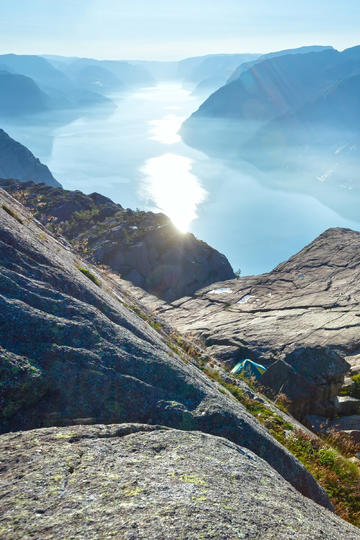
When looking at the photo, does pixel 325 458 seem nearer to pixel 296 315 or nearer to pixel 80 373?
pixel 80 373

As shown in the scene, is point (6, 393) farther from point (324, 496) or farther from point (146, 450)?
point (324, 496)

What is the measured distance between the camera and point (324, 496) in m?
8.66

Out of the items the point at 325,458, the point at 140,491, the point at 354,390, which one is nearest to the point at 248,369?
the point at 354,390

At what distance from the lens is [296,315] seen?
28594 millimetres

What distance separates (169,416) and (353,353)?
18.8 metres

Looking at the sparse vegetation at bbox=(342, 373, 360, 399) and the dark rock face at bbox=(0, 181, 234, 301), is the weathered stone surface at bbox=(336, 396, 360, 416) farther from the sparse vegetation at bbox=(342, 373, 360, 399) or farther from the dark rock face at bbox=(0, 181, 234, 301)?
the dark rock face at bbox=(0, 181, 234, 301)

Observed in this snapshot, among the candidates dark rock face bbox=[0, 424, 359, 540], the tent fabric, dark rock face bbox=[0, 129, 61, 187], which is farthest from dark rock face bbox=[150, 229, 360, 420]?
dark rock face bbox=[0, 129, 61, 187]

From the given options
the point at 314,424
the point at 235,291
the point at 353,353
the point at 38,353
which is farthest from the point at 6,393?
the point at 235,291

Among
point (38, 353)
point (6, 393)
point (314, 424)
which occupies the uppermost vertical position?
point (38, 353)

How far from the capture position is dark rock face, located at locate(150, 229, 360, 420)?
18.4 m

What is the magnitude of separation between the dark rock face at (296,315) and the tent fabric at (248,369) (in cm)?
147

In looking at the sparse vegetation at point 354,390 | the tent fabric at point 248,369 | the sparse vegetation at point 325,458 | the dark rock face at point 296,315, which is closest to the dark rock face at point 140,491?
the sparse vegetation at point 325,458

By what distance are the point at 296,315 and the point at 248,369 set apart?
9.39m

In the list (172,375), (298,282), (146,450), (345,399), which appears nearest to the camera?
(146,450)
